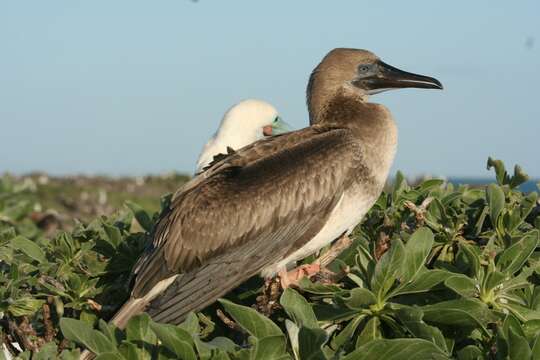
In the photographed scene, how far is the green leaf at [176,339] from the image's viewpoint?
3824 millimetres

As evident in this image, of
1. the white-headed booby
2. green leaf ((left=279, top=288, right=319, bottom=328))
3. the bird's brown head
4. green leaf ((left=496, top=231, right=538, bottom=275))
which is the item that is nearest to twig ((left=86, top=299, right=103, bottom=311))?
green leaf ((left=279, top=288, right=319, bottom=328))

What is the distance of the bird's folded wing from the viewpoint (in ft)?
19.3

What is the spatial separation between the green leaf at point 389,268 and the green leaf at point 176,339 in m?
0.90

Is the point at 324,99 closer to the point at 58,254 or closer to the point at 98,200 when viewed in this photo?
the point at 58,254

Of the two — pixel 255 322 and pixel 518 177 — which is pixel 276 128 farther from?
pixel 255 322

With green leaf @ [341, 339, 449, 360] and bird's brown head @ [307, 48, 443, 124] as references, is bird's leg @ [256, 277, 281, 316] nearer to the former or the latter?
green leaf @ [341, 339, 449, 360]

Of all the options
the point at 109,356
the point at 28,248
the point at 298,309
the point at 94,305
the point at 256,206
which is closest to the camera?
the point at 109,356

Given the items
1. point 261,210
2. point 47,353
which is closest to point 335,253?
point 261,210

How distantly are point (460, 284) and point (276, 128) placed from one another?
6.06 m

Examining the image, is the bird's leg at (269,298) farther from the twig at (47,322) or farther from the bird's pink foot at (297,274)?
the twig at (47,322)

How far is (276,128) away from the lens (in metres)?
10.0

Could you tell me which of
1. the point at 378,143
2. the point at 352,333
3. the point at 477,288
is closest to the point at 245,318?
the point at 352,333

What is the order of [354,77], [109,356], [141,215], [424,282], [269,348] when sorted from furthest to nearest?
[354,77] → [141,215] → [424,282] → [109,356] → [269,348]

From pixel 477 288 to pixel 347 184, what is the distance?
189 centimetres
